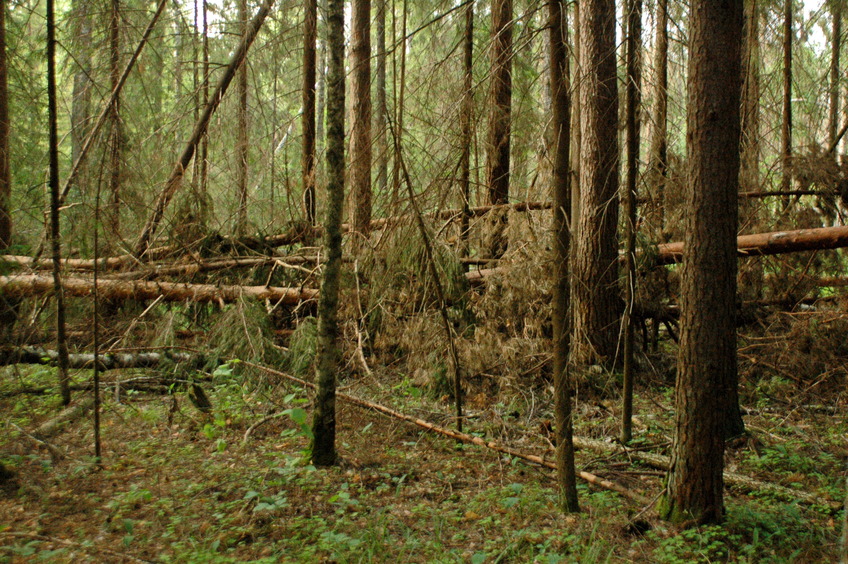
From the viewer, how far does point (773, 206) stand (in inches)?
344

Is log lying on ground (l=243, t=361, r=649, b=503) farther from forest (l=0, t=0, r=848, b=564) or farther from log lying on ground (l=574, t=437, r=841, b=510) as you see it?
log lying on ground (l=574, t=437, r=841, b=510)

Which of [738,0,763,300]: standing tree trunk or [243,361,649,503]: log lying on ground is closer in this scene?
[243,361,649,503]: log lying on ground

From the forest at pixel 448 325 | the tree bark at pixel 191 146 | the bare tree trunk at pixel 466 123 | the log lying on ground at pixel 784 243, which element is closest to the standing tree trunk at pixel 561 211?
the forest at pixel 448 325

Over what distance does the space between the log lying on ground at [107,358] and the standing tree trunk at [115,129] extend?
1.74 m

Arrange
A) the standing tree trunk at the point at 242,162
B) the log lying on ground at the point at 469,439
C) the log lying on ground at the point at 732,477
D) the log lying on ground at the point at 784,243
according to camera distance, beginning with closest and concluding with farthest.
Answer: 1. the log lying on ground at the point at 732,477
2. the log lying on ground at the point at 469,439
3. the log lying on ground at the point at 784,243
4. the standing tree trunk at the point at 242,162

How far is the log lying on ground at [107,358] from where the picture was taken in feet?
20.1

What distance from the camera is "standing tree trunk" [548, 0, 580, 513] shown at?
13.2 feet

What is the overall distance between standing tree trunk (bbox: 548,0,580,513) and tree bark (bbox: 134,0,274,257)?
5.99 meters

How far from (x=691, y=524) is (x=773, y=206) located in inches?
251

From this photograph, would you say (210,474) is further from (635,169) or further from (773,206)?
(773,206)

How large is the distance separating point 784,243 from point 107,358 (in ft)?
26.9

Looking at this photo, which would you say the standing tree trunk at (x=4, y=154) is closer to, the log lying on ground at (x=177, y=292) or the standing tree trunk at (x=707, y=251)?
the log lying on ground at (x=177, y=292)

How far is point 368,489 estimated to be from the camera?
4.74 metres

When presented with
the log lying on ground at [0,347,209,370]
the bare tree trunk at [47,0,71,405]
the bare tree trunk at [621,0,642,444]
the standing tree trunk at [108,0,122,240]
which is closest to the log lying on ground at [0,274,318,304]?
the standing tree trunk at [108,0,122,240]
